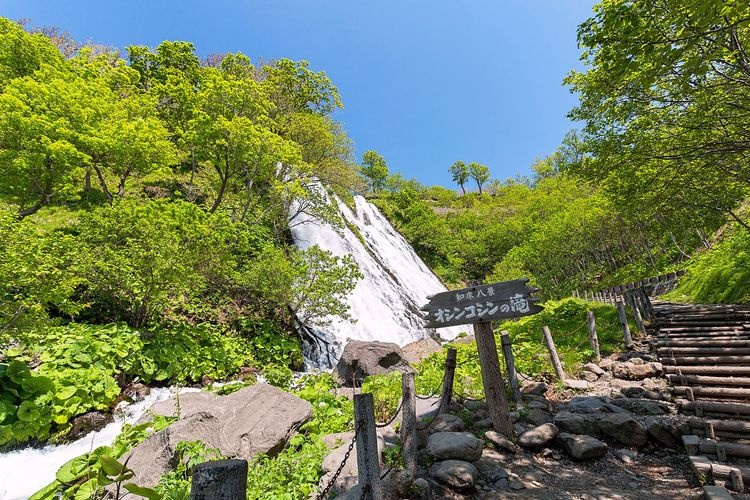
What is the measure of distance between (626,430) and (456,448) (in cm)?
292

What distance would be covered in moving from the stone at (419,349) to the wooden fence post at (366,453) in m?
9.57

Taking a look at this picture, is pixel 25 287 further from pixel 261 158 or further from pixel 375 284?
pixel 375 284

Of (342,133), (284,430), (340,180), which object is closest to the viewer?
(284,430)

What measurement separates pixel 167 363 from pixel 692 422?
999 cm

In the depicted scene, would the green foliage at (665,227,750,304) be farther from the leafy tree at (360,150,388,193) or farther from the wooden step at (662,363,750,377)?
the leafy tree at (360,150,388,193)

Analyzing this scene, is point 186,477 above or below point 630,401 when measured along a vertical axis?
above

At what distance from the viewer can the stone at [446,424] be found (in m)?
5.50

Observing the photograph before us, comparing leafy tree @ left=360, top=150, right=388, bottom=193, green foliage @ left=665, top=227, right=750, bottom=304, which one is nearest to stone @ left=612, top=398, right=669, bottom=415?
green foliage @ left=665, top=227, right=750, bottom=304

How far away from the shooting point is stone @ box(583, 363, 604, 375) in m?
8.73

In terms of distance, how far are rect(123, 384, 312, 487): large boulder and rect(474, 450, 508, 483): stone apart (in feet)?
8.99

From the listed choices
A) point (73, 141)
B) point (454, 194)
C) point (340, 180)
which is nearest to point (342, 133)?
point (340, 180)

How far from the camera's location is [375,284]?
17.7 metres

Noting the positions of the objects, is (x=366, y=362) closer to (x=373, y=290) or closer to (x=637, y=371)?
(x=637, y=371)

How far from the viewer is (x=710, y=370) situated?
24.9 feet
